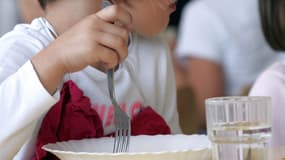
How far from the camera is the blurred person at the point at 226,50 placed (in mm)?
2725

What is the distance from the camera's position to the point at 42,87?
36.6 inches

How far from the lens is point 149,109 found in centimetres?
116

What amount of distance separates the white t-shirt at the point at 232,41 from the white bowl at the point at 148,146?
66.5 inches

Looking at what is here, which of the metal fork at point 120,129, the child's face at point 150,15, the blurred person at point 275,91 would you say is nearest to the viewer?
the metal fork at point 120,129

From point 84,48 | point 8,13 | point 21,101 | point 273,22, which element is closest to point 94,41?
point 84,48

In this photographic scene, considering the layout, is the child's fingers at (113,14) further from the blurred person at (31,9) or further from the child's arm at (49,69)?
the blurred person at (31,9)

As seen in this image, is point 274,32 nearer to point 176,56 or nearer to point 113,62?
point 113,62

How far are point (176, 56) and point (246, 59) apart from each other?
33cm

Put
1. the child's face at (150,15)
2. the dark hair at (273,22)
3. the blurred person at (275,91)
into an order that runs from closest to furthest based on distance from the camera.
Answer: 1. the child's face at (150,15)
2. the blurred person at (275,91)
3. the dark hair at (273,22)

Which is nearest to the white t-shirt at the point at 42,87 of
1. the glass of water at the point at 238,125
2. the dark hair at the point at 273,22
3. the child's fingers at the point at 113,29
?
the child's fingers at the point at 113,29

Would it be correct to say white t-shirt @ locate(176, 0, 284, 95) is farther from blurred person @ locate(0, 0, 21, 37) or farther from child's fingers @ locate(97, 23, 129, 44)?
child's fingers @ locate(97, 23, 129, 44)

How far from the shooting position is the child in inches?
37.1

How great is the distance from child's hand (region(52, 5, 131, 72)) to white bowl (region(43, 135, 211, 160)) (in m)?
0.11

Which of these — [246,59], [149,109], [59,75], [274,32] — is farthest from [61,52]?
[246,59]
